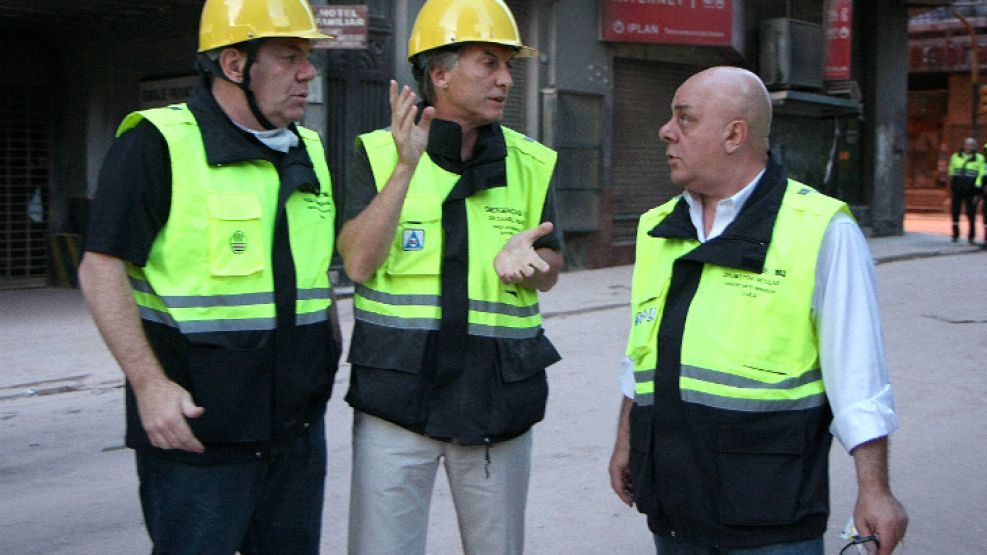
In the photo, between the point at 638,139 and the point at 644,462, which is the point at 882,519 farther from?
the point at 638,139

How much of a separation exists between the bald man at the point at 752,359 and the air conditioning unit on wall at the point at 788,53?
1694 cm

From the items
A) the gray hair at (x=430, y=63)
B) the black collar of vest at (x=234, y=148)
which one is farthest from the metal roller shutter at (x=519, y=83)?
the black collar of vest at (x=234, y=148)

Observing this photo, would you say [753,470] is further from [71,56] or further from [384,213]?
[71,56]

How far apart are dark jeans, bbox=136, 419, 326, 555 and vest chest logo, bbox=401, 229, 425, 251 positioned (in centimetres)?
56

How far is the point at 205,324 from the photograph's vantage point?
9.72ft

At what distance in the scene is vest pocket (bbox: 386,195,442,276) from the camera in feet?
11.0

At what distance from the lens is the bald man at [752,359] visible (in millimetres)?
2697

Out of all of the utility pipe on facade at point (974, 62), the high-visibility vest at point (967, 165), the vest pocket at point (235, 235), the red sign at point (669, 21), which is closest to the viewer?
the vest pocket at point (235, 235)

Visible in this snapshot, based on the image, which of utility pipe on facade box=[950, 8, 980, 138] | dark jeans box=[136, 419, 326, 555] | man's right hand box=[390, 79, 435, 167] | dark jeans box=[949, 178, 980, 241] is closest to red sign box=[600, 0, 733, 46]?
dark jeans box=[949, 178, 980, 241]

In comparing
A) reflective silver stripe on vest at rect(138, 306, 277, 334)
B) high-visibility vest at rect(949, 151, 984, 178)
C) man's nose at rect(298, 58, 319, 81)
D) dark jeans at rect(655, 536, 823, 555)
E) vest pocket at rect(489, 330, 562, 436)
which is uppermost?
high-visibility vest at rect(949, 151, 984, 178)

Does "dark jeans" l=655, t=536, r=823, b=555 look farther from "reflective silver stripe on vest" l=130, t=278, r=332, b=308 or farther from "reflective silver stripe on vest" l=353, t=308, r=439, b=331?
"reflective silver stripe on vest" l=130, t=278, r=332, b=308

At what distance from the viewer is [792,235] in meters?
2.77

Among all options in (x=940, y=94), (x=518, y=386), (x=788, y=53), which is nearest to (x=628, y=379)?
(x=518, y=386)

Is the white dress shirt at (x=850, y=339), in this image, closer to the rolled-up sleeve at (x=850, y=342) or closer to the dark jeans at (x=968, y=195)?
the rolled-up sleeve at (x=850, y=342)
